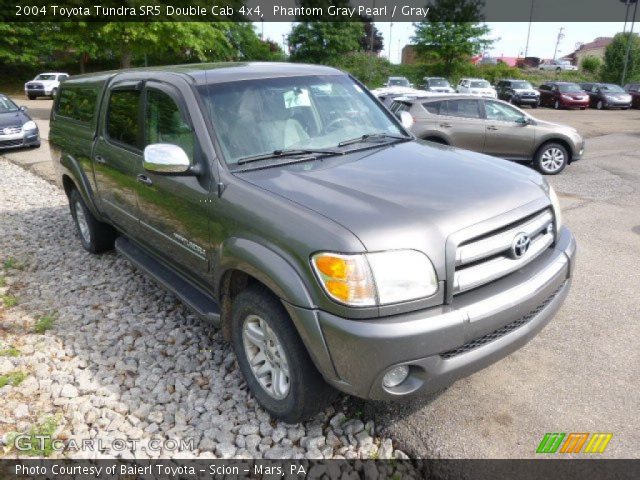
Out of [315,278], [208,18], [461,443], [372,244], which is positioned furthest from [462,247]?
[208,18]

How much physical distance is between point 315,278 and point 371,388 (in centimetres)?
56

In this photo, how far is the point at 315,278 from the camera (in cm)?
224

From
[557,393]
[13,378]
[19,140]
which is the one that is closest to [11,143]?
[19,140]

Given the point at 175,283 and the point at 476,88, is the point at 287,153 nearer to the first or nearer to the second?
the point at 175,283

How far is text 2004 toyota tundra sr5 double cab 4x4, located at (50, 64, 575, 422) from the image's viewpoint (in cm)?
221

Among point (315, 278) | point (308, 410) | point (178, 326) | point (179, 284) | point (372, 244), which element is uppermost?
point (372, 244)

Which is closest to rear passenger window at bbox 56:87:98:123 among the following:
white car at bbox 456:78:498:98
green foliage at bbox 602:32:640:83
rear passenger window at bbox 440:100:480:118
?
rear passenger window at bbox 440:100:480:118

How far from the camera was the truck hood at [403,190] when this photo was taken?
88.9 inches

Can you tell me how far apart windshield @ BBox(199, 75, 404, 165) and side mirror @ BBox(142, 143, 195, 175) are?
0.82 feet

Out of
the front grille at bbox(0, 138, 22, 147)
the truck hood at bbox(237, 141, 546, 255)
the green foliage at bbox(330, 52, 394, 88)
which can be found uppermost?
the green foliage at bbox(330, 52, 394, 88)

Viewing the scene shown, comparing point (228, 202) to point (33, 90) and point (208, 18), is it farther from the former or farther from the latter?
point (33, 90)

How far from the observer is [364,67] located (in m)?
42.3

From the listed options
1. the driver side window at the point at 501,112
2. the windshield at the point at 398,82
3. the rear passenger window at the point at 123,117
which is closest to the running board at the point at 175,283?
the rear passenger window at the point at 123,117

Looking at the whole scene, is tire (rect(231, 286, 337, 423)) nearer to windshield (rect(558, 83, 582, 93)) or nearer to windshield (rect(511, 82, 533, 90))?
windshield (rect(511, 82, 533, 90))
